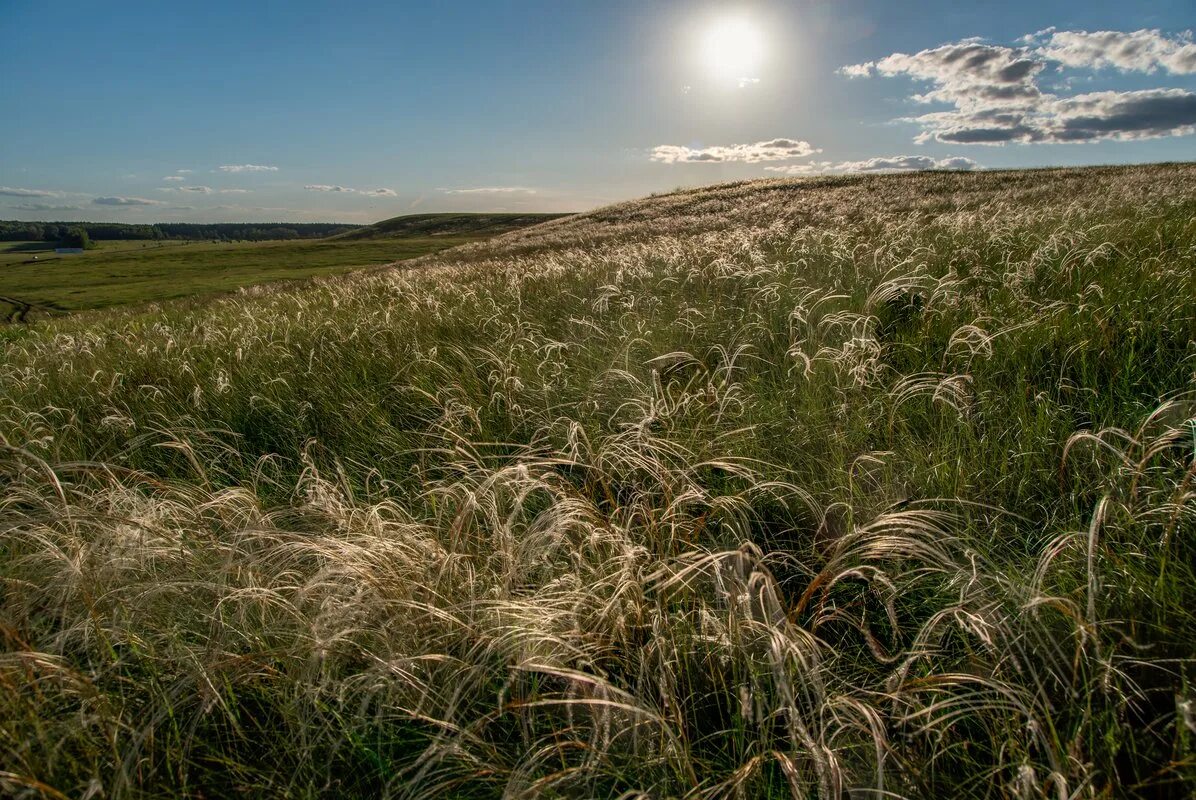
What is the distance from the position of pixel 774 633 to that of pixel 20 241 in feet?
755

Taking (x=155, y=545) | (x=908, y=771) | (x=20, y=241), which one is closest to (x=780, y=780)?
(x=908, y=771)

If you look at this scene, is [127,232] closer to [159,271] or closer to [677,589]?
[159,271]

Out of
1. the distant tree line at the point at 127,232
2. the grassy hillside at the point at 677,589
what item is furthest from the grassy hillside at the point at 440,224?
the grassy hillside at the point at 677,589

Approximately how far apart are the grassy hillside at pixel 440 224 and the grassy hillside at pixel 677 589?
129 m

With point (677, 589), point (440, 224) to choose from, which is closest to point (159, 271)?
point (440, 224)

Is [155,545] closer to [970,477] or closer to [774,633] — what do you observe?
[774,633]

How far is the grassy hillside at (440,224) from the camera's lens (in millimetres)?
132750

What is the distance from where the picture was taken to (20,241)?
15625 centimetres

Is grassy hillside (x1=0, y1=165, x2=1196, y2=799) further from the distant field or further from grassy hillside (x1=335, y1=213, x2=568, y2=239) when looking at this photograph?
grassy hillside (x1=335, y1=213, x2=568, y2=239)

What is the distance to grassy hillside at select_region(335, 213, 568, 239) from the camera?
13275 centimetres

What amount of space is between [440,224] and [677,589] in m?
158

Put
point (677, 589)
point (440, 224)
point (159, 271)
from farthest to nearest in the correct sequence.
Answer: point (440, 224), point (159, 271), point (677, 589)

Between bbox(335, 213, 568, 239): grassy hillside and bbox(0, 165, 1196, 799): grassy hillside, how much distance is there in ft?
424

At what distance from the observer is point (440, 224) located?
481 feet
